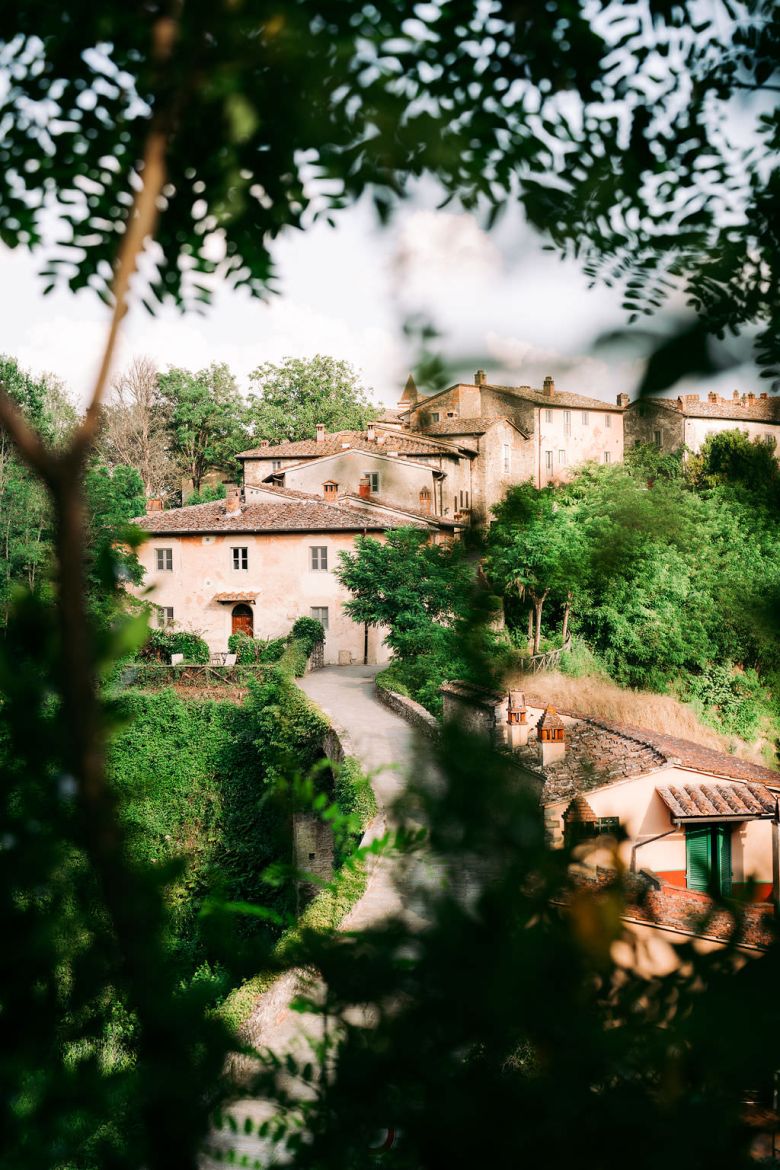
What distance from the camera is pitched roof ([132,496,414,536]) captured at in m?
20.7

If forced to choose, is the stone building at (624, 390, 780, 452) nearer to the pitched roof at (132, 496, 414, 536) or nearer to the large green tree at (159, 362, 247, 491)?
the pitched roof at (132, 496, 414, 536)

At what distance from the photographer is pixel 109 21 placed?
116 cm

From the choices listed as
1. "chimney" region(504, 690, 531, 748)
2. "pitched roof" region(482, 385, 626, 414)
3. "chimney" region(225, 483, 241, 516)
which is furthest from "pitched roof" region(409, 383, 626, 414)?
"chimney" region(225, 483, 241, 516)

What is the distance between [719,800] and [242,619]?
1978 centimetres

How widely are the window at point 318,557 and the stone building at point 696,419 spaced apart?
2066 centimetres

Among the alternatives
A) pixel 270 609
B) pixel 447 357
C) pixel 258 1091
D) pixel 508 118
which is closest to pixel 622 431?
pixel 447 357

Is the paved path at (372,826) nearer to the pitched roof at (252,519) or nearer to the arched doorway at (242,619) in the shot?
the arched doorway at (242,619)

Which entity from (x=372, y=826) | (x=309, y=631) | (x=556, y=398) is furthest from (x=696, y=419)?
(x=309, y=631)

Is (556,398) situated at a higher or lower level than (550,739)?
higher

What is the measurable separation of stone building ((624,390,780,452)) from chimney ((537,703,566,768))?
1.23 feet

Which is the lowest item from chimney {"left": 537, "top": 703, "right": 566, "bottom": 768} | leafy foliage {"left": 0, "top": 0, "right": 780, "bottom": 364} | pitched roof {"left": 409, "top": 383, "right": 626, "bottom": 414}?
chimney {"left": 537, "top": 703, "right": 566, "bottom": 768}

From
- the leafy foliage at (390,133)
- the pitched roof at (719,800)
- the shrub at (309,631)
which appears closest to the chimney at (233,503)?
the shrub at (309,631)

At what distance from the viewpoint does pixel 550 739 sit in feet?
4.10

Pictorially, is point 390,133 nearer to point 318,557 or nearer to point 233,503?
point 318,557
